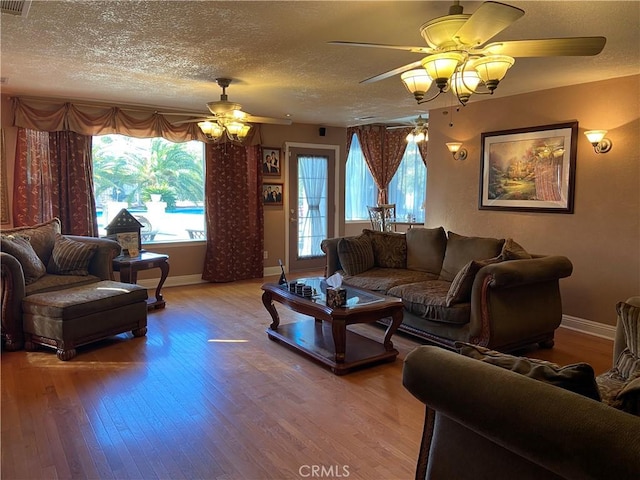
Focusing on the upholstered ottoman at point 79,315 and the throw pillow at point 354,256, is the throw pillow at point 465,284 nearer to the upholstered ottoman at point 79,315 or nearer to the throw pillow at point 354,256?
the throw pillow at point 354,256

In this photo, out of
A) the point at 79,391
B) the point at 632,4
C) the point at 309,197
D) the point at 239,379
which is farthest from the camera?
the point at 309,197

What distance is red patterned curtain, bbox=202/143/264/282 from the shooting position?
21.5 ft

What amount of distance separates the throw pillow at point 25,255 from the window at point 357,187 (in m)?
5.75

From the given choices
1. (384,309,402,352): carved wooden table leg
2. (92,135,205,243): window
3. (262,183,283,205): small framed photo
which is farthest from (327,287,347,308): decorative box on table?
(262,183,283,205): small framed photo

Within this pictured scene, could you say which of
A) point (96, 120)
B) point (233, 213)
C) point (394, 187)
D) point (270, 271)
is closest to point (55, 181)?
point (96, 120)

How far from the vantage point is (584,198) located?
4484 mm

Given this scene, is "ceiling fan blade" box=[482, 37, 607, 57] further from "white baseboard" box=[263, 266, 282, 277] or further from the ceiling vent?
"white baseboard" box=[263, 266, 282, 277]

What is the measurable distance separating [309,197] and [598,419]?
21.6ft

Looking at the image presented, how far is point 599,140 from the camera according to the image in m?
4.25

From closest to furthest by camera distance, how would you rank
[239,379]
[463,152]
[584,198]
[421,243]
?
[239,379] < [584,198] < [421,243] < [463,152]

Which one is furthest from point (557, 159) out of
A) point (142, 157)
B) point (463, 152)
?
point (142, 157)

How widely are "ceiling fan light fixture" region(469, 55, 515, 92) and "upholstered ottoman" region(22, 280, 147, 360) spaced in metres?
3.35

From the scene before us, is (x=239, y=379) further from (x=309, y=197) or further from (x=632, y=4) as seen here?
(x=309, y=197)

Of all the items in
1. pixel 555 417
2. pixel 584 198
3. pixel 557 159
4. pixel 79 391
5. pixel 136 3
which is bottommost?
pixel 79 391
